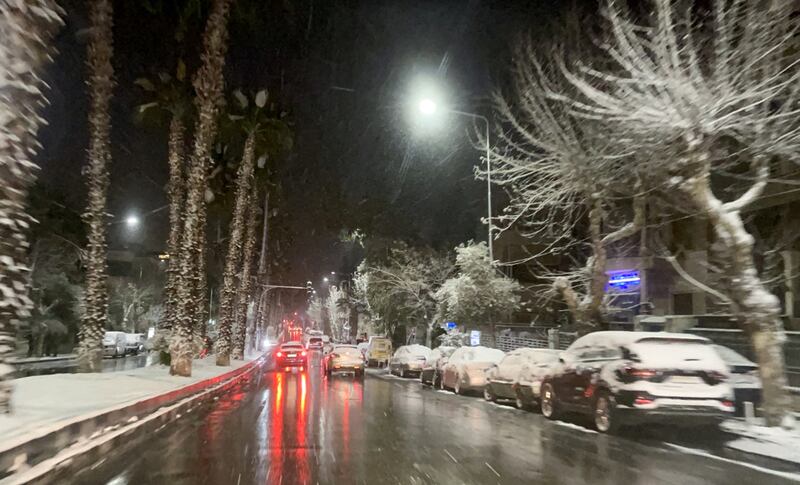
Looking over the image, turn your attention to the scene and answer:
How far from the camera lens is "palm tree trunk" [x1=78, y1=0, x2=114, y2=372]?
752 inches

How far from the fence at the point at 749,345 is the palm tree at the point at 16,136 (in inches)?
549

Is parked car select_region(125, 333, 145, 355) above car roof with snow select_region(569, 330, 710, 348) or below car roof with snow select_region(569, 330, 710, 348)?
below

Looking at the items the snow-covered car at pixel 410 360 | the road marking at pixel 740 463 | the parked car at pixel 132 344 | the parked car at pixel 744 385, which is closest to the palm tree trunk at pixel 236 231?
the snow-covered car at pixel 410 360

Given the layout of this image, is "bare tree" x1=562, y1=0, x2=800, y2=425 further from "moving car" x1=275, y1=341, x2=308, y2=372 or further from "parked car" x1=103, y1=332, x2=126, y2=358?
"parked car" x1=103, y1=332, x2=126, y2=358

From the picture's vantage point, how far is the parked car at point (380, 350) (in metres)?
41.2


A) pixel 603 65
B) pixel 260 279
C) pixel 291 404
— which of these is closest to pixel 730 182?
pixel 603 65

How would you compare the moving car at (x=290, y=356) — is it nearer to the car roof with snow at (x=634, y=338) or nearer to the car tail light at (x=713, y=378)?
the car roof with snow at (x=634, y=338)

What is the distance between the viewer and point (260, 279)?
163 ft

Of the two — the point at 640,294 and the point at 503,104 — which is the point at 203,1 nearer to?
the point at 503,104

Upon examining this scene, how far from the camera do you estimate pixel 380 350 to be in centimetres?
4131

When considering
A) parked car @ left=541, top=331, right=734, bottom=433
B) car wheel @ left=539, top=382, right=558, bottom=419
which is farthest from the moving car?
parked car @ left=541, top=331, right=734, bottom=433

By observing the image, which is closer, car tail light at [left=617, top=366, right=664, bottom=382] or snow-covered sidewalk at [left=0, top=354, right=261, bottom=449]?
snow-covered sidewalk at [left=0, top=354, right=261, bottom=449]

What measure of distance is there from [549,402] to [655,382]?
3.68m

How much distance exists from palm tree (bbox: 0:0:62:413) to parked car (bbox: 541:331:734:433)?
30.7 feet
